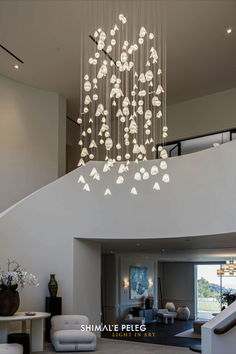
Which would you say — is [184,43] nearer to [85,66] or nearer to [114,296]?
[85,66]

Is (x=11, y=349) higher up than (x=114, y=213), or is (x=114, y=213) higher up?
(x=114, y=213)

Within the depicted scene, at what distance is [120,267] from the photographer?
18.3 metres

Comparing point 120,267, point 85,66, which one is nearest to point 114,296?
point 120,267

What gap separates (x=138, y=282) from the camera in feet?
65.4

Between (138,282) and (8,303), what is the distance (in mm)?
12395

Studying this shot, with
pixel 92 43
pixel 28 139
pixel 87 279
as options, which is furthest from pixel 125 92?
pixel 87 279

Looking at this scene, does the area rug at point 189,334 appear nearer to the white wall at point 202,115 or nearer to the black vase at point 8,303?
the white wall at point 202,115

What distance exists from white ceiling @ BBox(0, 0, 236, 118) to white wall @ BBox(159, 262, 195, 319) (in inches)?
489

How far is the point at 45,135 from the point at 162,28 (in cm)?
520

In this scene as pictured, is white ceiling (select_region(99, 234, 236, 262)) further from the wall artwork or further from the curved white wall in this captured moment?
the wall artwork

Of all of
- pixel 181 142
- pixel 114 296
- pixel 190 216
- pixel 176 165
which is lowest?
pixel 114 296

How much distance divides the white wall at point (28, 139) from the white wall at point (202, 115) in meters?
3.66

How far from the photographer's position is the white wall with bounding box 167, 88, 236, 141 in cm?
1313

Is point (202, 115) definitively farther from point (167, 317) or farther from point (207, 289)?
point (207, 289)
